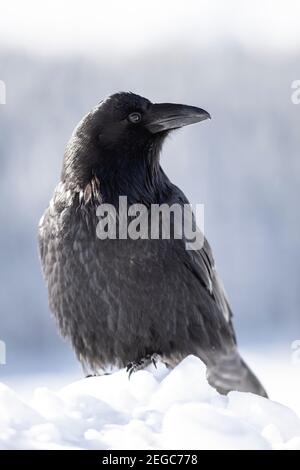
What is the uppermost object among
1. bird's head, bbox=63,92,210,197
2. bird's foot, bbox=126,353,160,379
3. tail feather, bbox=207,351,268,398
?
bird's head, bbox=63,92,210,197

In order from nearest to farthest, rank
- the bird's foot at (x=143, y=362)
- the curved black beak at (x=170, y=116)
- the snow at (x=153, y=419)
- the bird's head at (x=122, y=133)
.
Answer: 1. the snow at (x=153, y=419)
2. the bird's foot at (x=143, y=362)
3. the bird's head at (x=122, y=133)
4. the curved black beak at (x=170, y=116)

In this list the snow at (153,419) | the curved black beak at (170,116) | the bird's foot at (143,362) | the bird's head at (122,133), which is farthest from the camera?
the curved black beak at (170,116)

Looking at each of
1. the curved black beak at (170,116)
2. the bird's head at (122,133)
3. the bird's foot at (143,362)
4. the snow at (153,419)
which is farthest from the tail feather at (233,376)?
the curved black beak at (170,116)

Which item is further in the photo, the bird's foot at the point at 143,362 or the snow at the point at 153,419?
the bird's foot at the point at 143,362

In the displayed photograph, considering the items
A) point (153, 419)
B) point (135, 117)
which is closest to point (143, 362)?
point (153, 419)

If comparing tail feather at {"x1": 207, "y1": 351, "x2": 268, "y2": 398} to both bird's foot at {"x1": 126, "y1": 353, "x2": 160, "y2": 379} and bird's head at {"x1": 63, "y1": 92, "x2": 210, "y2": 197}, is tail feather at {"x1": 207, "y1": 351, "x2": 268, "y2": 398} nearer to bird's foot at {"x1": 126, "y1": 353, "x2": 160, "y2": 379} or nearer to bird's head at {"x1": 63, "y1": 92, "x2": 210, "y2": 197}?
bird's foot at {"x1": 126, "y1": 353, "x2": 160, "y2": 379}

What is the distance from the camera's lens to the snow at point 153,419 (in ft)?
9.09

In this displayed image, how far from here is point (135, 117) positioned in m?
4.36

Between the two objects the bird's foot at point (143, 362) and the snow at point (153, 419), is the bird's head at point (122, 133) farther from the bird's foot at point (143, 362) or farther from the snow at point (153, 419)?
the snow at point (153, 419)

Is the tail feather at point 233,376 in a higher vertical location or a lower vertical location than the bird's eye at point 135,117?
lower

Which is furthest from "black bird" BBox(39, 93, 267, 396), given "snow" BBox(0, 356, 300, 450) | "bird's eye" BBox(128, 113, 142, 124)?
"snow" BBox(0, 356, 300, 450)

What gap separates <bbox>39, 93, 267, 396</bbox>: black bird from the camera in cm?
410

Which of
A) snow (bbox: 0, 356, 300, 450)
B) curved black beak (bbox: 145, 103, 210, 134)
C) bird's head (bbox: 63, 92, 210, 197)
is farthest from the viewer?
curved black beak (bbox: 145, 103, 210, 134)

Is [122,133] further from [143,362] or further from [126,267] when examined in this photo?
[143,362]
